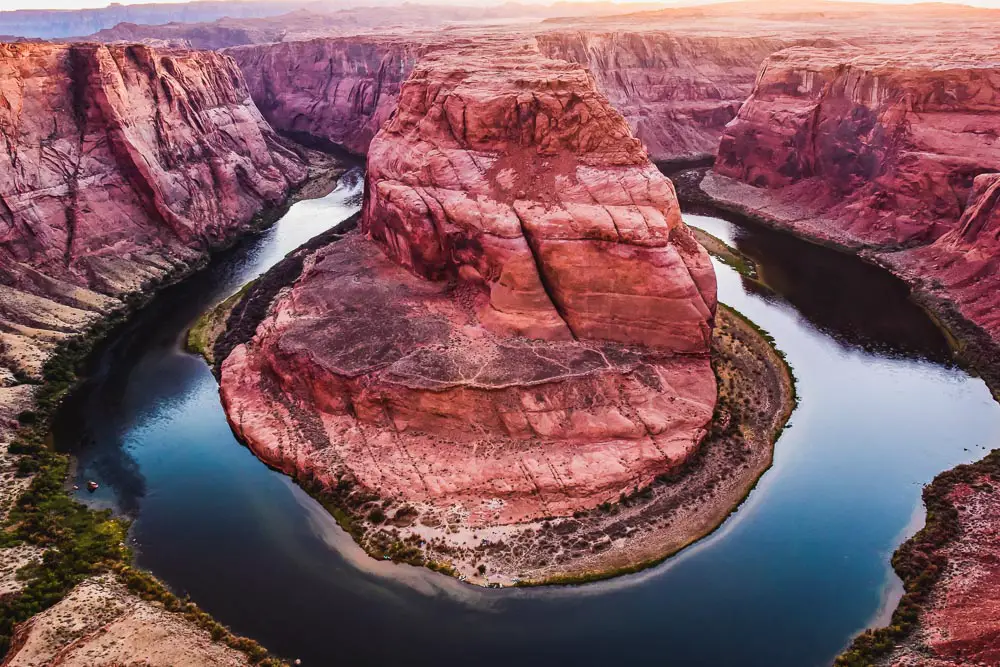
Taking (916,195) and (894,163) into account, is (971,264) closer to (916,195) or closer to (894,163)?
(916,195)

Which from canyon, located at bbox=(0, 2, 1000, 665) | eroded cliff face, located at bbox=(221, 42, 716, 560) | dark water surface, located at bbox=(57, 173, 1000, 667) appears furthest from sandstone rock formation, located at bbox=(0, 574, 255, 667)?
eroded cliff face, located at bbox=(221, 42, 716, 560)

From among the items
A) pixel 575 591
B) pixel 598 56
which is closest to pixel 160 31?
pixel 598 56

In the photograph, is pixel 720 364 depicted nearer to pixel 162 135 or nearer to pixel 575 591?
pixel 575 591

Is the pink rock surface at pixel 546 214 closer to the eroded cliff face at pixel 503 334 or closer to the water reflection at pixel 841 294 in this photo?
the eroded cliff face at pixel 503 334

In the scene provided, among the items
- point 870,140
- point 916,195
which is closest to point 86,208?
point 870,140

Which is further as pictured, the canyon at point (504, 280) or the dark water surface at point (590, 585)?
the canyon at point (504, 280)

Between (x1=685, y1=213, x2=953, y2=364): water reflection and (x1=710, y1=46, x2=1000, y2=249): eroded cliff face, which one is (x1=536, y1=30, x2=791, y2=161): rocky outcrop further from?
(x1=685, y1=213, x2=953, y2=364): water reflection

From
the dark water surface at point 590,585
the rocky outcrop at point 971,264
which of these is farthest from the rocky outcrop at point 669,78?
the dark water surface at point 590,585
